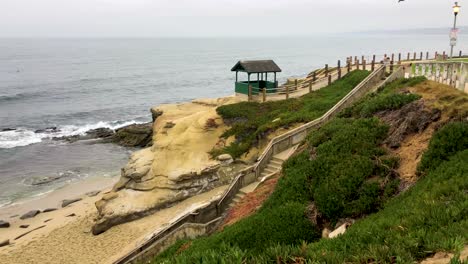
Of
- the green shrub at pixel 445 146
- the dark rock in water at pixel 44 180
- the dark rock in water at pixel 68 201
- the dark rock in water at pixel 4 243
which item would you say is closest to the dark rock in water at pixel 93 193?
the dark rock in water at pixel 68 201

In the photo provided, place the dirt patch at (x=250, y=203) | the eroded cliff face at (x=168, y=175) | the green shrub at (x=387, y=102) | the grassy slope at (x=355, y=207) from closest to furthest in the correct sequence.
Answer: the grassy slope at (x=355, y=207) → the dirt patch at (x=250, y=203) → the green shrub at (x=387, y=102) → the eroded cliff face at (x=168, y=175)

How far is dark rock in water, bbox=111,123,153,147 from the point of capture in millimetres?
40938

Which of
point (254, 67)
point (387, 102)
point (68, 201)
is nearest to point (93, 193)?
point (68, 201)

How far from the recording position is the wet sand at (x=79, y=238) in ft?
62.1

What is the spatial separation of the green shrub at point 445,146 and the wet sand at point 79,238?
9346mm

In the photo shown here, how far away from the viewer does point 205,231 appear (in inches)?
637

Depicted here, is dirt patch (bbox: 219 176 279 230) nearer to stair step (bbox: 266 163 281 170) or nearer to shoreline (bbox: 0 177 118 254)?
stair step (bbox: 266 163 281 170)

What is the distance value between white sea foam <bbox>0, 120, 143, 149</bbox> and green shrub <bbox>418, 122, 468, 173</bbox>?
4080cm

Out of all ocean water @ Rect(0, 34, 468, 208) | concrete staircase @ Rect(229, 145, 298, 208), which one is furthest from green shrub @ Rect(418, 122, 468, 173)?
ocean water @ Rect(0, 34, 468, 208)

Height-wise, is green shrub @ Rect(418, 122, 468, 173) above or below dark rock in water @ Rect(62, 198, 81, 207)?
above

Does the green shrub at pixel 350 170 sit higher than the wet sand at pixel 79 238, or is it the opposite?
the green shrub at pixel 350 170

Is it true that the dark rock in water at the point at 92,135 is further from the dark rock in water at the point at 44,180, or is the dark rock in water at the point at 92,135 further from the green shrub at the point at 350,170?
the green shrub at the point at 350,170

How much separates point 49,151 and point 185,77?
187 feet

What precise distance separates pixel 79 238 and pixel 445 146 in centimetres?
1760
